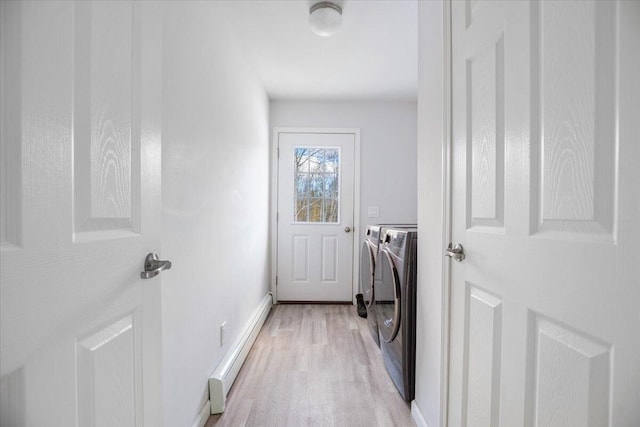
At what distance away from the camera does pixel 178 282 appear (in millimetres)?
1195

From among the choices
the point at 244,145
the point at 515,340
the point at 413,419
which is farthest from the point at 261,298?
the point at 515,340

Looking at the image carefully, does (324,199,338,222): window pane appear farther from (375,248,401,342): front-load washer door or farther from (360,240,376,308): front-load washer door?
(375,248,401,342): front-load washer door

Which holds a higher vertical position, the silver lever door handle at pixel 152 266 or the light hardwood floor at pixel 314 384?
the silver lever door handle at pixel 152 266

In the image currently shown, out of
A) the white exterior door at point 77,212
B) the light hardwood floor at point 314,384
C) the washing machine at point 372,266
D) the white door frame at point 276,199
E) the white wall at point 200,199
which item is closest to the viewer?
the white exterior door at point 77,212

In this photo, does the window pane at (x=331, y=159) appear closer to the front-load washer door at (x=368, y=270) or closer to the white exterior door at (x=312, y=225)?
the white exterior door at (x=312, y=225)

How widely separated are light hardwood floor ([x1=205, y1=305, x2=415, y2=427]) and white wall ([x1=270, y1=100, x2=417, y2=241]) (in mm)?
1463

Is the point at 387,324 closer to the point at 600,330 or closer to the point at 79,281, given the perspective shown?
the point at 600,330

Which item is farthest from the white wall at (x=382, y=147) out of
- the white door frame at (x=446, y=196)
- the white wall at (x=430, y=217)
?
the white door frame at (x=446, y=196)

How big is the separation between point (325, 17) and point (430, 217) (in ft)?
4.47

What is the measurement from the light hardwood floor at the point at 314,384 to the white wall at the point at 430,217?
0.27 m

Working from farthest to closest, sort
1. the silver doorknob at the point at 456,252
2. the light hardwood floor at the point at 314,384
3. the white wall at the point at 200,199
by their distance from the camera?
the light hardwood floor at the point at 314,384 < the white wall at the point at 200,199 < the silver doorknob at the point at 456,252

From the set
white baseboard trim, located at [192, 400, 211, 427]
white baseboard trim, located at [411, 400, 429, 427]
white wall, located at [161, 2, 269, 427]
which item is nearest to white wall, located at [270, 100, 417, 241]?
white wall, located at [161, 2, 269, 427]

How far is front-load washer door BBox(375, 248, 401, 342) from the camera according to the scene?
159 centimetres

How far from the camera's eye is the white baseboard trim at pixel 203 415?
1367mm
